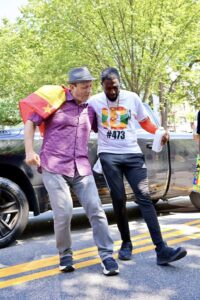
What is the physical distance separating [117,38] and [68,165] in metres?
15.0

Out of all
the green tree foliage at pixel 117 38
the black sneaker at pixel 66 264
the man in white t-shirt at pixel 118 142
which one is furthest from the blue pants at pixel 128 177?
the green tree foliage at pixel 117 38

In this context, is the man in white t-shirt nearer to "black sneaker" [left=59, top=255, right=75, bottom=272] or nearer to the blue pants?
the blue pants

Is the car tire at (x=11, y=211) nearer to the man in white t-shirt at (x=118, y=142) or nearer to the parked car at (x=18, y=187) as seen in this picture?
the parked car at (x=18, y=187)

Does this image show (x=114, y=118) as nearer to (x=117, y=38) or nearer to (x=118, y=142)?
(x=118, y=142)

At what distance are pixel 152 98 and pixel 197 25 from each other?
8.53 m

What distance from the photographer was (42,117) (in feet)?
11.7

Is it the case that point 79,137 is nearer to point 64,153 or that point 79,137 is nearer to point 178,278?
point 64,153

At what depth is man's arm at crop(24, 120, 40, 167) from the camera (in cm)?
354

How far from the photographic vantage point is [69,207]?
11.9ft

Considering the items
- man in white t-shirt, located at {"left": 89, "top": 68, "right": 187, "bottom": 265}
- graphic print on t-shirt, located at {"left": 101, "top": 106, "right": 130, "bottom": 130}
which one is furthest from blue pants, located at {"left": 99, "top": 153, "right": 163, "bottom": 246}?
graphic print on t-shirt, located at {"left": 101, "top": 106, "right": 130, "bottom": 130}

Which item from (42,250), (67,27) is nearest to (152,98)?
(67,27)

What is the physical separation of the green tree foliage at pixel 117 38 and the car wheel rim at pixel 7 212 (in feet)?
42.1

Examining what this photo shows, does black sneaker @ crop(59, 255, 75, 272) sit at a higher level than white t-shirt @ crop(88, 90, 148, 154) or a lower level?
lower

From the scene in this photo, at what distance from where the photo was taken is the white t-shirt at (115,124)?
4.03 metres
